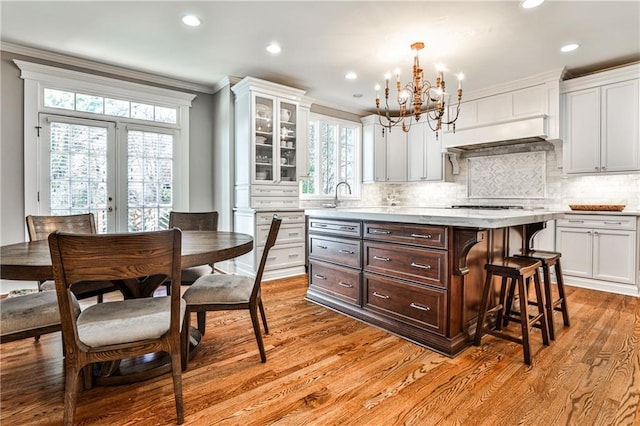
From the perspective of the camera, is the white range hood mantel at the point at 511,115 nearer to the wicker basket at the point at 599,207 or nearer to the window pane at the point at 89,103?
the wicker basket at the point at 599,207

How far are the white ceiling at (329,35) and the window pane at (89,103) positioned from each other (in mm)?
449

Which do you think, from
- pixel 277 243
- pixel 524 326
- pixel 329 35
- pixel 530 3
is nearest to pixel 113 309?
pixel 524 326

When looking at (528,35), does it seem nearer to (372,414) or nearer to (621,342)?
(621,342)

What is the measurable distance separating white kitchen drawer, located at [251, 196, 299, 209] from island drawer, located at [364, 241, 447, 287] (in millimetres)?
1930

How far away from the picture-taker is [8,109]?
343 centimetres

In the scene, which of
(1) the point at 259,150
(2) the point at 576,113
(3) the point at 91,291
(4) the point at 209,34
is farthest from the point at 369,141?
(3) the point at 91,291

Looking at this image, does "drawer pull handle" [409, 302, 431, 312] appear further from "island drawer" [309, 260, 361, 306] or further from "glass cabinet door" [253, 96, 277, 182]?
"glass cabinet door" [253, 96, 277, 182]

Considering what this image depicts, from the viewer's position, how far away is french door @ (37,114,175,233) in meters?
3.65

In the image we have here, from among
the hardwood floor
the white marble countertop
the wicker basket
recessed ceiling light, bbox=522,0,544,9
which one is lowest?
the hardwood floor

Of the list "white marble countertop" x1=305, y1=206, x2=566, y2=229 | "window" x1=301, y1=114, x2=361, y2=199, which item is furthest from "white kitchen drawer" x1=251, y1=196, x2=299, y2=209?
"white marble countertop" x1=305, y1=206, x2=566, y2=229

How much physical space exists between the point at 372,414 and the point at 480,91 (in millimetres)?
4589

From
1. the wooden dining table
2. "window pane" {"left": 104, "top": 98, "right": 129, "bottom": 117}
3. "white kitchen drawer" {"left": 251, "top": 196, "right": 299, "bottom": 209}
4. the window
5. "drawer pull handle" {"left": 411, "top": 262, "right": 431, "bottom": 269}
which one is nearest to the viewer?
the wooden dining table

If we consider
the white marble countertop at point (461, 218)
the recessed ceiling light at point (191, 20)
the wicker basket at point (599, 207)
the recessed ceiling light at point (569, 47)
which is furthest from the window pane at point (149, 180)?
the wicker basket at point (599, 207)

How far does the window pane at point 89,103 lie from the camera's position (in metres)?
3.81
